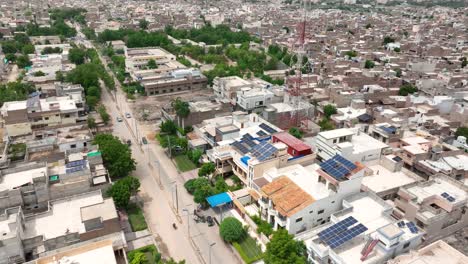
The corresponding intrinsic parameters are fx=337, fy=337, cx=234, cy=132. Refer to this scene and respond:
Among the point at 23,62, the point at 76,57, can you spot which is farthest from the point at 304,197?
the point at 23,62

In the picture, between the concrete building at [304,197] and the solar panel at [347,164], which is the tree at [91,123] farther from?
the solar panel at [347,164]

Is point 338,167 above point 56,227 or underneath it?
above

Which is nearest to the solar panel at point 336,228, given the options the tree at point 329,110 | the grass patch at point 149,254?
the grass patch at point 149,254

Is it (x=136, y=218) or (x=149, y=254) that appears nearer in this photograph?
(x=149, y=254)

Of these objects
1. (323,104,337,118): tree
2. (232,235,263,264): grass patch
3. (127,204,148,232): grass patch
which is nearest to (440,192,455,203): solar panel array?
(232,235,263,264): grass patch

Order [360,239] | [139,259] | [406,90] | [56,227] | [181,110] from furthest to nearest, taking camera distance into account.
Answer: [406,90] → [181,110] → [56,227] → [139,259] → [360,239]

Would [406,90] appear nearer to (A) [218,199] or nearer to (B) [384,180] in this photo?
(B) [384,180]
